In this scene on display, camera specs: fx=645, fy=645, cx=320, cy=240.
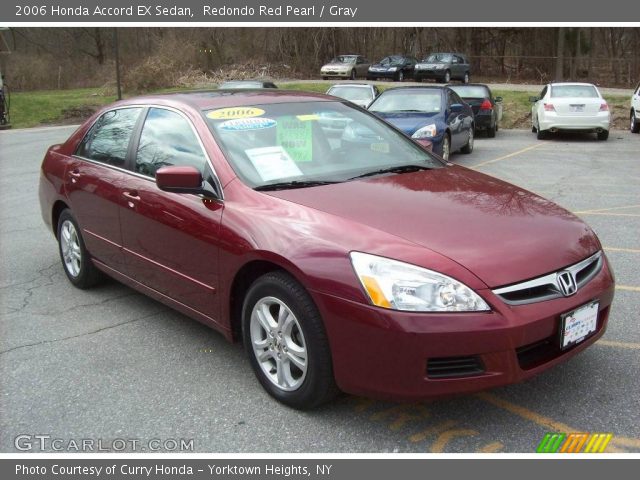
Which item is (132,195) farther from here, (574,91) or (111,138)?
(574,91)

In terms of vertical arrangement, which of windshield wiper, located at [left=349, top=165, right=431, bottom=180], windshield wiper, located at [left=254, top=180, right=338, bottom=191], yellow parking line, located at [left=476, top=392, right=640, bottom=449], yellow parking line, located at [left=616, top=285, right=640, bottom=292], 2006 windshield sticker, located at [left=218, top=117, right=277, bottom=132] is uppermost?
2006 windshield sticker, located at [left=218, top=117, right=277, bottom=132]

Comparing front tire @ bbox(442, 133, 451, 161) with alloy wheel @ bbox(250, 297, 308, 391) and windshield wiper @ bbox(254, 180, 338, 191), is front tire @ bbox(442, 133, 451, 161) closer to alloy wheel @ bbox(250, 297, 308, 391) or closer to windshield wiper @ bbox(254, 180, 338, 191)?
windshield wiper @ bbox(254, 180, 338, 191)

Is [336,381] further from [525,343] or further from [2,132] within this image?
[2,132]

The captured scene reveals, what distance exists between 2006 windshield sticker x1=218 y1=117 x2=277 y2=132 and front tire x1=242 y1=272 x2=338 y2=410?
1107mm

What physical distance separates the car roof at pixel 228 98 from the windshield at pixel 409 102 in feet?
25.6

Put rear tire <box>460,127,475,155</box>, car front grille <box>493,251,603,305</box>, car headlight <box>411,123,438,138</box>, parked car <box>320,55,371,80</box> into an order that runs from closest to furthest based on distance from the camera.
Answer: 1. car front grille <box>493,251,603,305</box>
2. car headlight <box>411,123,438,138</box>
3. rear tire <box>460,127,475,155</box>
4. parked car <box>320,55,371,80</box>

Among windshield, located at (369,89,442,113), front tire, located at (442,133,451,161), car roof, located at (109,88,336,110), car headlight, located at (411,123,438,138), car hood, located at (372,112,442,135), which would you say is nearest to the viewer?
car roof, located at (109,88,336,110)

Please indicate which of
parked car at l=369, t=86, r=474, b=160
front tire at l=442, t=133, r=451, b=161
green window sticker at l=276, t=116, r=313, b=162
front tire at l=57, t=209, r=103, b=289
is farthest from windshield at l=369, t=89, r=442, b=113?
green window sticker at l=276, t=116, r=313, b=162

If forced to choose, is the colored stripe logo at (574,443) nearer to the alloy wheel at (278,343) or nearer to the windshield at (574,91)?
the alloy wheel at (278,343)

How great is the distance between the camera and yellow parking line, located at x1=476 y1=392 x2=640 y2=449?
2957mm

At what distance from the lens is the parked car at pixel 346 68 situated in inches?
1436

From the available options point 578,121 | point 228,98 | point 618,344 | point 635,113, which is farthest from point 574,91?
point 228,98

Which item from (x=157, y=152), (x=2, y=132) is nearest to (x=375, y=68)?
(x=2, y=132)

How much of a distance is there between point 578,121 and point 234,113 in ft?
43.7
